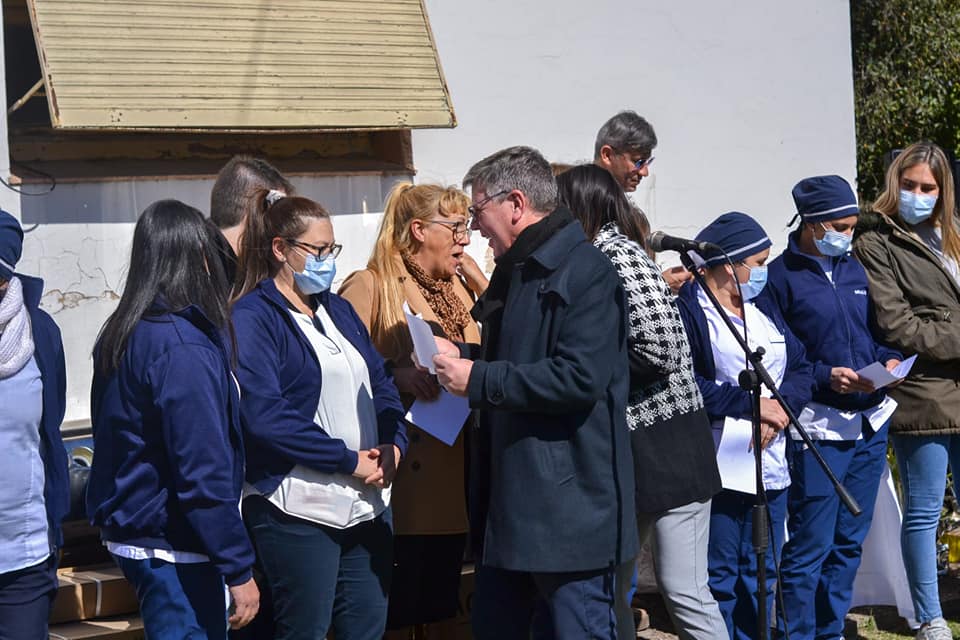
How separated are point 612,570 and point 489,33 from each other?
15.4 ft

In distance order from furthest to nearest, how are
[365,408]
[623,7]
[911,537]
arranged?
[623,7], [911,537], [365,408]

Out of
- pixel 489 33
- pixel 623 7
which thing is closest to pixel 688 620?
pixel 489 33

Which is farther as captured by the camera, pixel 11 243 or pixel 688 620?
pixel 688 620

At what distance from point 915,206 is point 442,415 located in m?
2.46

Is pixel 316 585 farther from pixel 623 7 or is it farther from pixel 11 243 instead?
pixel 623 7

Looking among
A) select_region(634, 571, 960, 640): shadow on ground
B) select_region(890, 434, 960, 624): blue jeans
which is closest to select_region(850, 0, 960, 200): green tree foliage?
select_region(634, 571, 960, 640): shadow on ground

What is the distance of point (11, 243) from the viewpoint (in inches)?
139

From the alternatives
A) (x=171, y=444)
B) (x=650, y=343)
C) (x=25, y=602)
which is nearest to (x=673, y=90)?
(x=650, y=343)

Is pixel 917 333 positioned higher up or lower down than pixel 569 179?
lower down

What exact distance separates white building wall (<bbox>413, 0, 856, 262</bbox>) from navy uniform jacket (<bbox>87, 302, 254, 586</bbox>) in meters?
4.16

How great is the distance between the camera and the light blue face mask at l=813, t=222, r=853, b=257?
16.7 ft

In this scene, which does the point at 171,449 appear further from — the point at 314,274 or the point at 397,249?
the point at 397,249

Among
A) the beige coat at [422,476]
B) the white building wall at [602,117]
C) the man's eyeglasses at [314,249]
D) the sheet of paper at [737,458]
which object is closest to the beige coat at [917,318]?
the sheet of paper at [737,458]

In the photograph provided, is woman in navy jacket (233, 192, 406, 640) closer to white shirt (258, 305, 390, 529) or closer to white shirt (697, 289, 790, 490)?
white shirt (258, 305, 390, 529)
